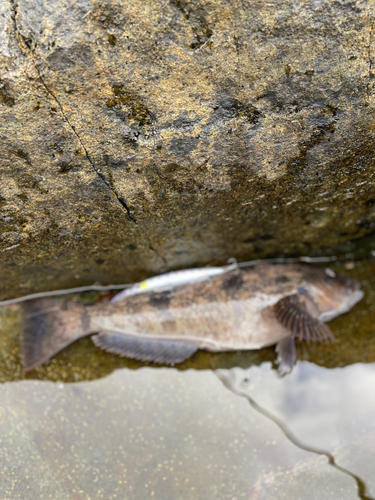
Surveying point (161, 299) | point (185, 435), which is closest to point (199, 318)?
point (161, 299)

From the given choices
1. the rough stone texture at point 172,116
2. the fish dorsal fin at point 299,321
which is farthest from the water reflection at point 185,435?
the rough stone texture at point 172,116

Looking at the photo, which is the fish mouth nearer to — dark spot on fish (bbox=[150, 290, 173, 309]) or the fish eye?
the fish eye

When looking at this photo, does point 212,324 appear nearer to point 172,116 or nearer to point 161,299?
point 161,299

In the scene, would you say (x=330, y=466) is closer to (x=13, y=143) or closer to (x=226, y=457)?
(x=226, y=457)

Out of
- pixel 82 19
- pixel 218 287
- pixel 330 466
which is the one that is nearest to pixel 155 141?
pixel 82 19

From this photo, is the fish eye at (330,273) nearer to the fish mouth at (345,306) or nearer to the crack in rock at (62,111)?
the fish mouth at (345,306)

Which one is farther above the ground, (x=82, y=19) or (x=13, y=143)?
(x=82, y=19)

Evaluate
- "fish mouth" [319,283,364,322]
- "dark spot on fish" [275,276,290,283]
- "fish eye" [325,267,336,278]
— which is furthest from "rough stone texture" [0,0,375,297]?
"fish mouth" [319,283,364,322]
